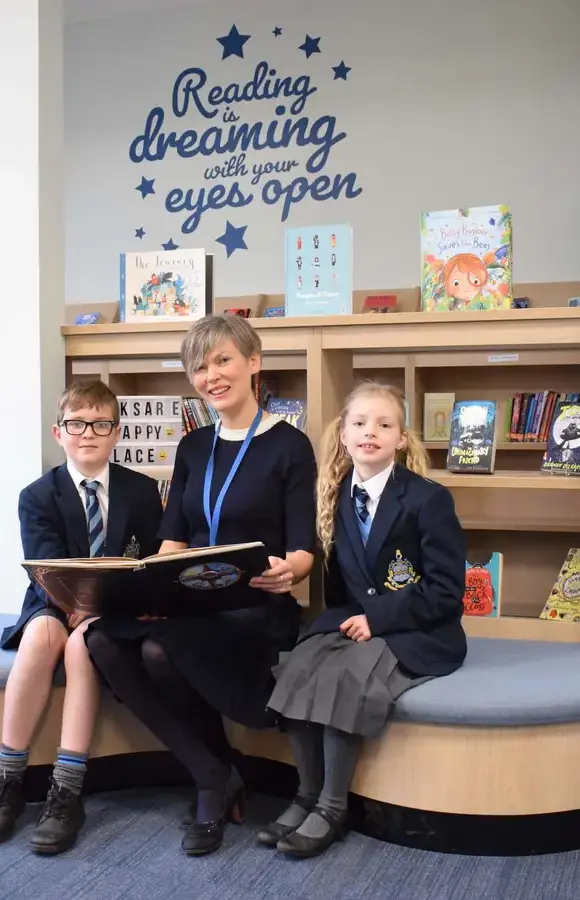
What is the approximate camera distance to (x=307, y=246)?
2736 mm

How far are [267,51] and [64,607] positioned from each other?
15.5ft

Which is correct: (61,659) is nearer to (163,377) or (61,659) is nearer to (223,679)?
(223,679)

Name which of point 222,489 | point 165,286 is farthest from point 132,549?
point 165,286

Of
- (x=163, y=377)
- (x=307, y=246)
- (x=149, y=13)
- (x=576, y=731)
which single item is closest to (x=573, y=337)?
(x=307, y=246)

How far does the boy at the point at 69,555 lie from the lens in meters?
2.17

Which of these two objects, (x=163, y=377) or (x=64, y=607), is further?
(x=163, y=377)

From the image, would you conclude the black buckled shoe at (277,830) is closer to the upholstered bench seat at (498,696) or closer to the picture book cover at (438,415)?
the upholstered bench seat at (498,696)

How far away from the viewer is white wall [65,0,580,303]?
524 centimetres

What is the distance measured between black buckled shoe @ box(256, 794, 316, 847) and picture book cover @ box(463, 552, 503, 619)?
0.91 meters

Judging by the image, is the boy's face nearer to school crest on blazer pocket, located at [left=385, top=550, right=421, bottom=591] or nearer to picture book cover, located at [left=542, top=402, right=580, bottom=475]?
school crest on blazer pocket, located at [left=385, top=550, right=421, bottom=591]

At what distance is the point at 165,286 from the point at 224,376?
0.66 metres

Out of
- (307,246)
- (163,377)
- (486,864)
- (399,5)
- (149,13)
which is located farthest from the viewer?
(149,13)

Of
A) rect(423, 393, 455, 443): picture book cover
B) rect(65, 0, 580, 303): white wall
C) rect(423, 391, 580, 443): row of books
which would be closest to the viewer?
rect(423, 391, 580, 443): row of books

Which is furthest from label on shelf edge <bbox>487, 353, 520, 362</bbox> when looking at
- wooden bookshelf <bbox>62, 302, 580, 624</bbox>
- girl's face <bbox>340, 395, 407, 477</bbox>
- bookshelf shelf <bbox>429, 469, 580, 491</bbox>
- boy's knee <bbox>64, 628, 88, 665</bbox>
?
boy's knee <bbox>64, 628, 88, 665</bbox>
